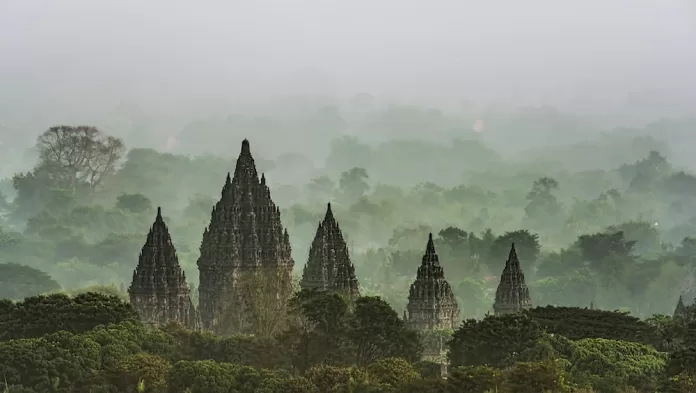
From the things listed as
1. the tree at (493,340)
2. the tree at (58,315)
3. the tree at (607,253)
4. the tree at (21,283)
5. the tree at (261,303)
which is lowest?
the tree at (493,340)

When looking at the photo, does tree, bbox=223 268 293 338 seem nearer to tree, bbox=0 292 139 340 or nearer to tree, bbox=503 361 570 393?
tree, bbox=0 292 139 340

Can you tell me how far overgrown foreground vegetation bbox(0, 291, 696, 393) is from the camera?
6662cm

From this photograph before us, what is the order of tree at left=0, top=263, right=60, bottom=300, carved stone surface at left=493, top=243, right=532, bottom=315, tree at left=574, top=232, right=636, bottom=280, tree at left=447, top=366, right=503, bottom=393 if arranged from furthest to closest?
tree at left=574, top=232, right=636, bottom=280, tree at left=0, top=263, right=60, bottom=300, carved stone surface at left=493, top=243, right=532, bottom=315, tree at left=447, top=366, right=503, bottom=393

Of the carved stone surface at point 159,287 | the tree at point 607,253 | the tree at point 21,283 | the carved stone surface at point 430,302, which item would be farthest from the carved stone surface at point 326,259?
the tree at point 607,253

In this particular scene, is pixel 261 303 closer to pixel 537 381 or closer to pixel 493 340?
pixel 493 340

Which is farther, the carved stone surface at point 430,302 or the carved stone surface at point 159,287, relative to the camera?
the carved stone surface at point 430,302

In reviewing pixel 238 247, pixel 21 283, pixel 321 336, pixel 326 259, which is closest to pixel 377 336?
pixel 321 336

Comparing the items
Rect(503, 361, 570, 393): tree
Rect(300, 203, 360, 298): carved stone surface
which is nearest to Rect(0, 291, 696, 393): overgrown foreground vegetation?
Rect(503, 361, 570, 393): tree

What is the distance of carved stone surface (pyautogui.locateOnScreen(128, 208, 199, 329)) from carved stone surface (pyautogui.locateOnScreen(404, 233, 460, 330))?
1923cm

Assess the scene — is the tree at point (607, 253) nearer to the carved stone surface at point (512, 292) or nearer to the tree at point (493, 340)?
the carved stone surface at point (512, 292)

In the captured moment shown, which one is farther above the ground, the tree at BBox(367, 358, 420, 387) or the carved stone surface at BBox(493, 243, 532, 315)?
the carved stone surface at BBox(493, 243, 532, 315)

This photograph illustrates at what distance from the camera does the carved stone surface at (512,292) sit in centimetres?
10519

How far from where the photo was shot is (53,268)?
630 feet

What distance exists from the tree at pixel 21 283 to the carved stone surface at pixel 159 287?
68434 mm
